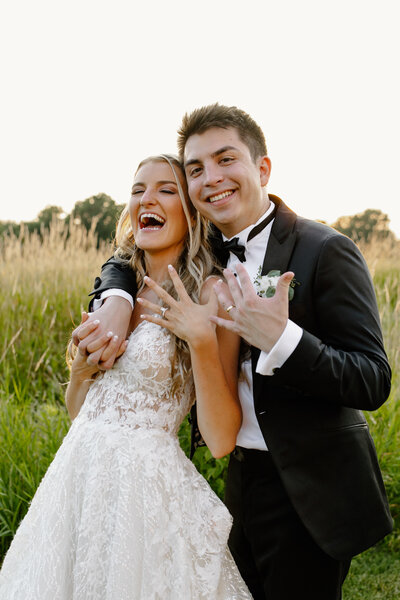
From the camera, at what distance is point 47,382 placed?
5727mm

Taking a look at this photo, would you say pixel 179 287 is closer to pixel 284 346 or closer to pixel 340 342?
pixel 284 346

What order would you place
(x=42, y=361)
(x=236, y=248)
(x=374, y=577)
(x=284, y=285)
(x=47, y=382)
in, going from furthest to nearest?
(x=42, y=361), (x=47, y=382), (x=374, y=577), (x=236, y=248), (x=284, y=285)

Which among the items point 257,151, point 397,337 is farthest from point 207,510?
point 397,337

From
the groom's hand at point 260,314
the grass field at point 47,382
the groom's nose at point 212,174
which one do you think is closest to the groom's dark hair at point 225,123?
the groom's nose at point 212,174

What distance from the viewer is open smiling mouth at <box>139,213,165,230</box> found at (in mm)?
2637

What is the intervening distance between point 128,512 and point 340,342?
3.47ft

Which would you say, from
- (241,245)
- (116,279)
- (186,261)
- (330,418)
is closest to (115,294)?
(116,279)

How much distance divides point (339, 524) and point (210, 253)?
133cm

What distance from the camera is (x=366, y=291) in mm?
2148

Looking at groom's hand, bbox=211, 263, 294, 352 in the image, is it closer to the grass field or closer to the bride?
the bride

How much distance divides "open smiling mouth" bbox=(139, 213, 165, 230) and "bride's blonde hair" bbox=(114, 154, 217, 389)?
128 mm

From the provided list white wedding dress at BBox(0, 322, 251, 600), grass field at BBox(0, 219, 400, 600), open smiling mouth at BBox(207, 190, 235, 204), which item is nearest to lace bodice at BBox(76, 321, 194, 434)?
white wedding dress at BBox(0, 322, 251, 600)

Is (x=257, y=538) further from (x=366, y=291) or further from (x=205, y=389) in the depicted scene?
(x=366, y=291)

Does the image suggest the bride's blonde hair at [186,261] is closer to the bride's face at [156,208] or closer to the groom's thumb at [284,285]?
the bride's face at [156,208]
